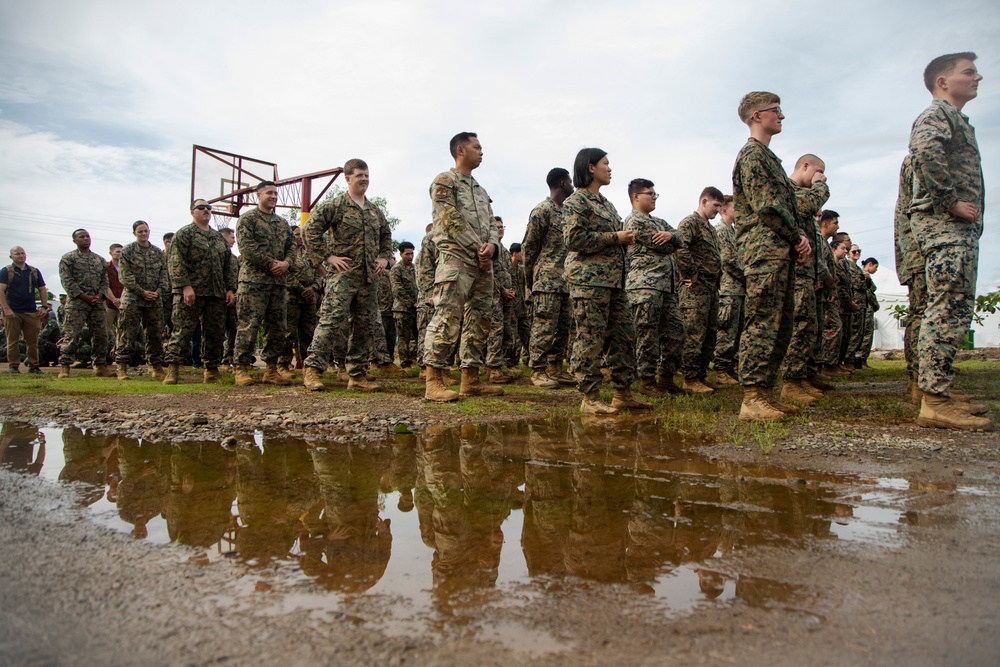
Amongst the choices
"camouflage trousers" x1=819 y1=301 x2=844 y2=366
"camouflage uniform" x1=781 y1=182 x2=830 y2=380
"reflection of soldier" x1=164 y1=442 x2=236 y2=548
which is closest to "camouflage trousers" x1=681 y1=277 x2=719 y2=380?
"camouflage uniform" x1=781 y1=182 x2=830 y2=380

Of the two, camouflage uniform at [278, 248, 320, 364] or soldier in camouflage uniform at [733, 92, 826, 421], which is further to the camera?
camouflage uniform at [278, 248, 320, 364]

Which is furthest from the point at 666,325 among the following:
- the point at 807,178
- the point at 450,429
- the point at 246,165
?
the point at 246,165

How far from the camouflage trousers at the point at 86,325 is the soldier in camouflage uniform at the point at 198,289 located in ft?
10.2

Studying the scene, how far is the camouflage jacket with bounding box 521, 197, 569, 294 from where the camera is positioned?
26.6 feet

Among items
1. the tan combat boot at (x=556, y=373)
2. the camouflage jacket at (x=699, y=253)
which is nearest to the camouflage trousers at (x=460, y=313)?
the tan combat boot at (x=556, y=373)

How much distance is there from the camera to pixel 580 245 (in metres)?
5.25

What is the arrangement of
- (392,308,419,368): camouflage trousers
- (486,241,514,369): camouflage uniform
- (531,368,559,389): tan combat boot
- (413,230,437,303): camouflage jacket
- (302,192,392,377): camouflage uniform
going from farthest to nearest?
1. (392,308,419,368): camouflage trousers
2. (413,230,437,303): camouflage jacket
3. (486,241,514,369): camouflage uniform
4. (531,368,559,389): tan combat boot
5. (302,192,392,377): camouflage uniform

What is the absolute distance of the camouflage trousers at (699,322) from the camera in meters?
7.20

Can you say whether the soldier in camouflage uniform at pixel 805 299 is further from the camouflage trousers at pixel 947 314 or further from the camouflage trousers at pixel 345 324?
the camouflage trousers at pixel 345 324

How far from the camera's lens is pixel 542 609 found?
1.59 meters

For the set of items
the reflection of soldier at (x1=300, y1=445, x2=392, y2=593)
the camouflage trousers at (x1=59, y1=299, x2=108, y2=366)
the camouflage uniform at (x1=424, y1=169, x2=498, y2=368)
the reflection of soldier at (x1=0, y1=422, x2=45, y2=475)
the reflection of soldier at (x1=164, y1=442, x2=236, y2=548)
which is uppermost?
the camouflage uniform at (x1=424, y1=169, x2=498, y2=368)

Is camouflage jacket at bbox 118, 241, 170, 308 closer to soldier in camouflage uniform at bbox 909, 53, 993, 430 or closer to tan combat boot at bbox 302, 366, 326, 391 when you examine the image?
tan combat boot at bbox 302, 366, 326, 391

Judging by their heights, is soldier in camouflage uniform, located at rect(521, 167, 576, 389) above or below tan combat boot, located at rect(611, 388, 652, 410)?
above

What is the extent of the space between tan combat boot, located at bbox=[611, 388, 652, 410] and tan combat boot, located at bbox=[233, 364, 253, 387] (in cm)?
471
